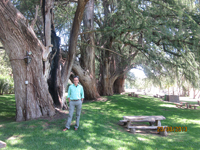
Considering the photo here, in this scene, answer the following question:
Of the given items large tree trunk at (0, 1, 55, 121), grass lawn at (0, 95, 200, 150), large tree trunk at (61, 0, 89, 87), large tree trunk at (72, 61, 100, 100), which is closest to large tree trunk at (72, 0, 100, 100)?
large tree trunk at (72, 61, 100, 100)

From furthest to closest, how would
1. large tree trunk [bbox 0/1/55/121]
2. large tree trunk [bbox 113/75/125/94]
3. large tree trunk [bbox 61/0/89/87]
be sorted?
1. large tree trunk [bbox 113/75/125/94]
2. large tree trunk [bbox 61/0/89/87]
3. large tree trunk [bbox 0/1/55/121]

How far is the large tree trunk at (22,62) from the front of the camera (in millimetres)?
5547

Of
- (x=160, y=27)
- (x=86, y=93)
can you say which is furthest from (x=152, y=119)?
(x=86, y=93)

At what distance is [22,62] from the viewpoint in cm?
572

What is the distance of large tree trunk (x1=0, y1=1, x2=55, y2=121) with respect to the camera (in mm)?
5547

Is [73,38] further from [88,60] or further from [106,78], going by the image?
[106,78]

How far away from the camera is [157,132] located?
582 centimetres

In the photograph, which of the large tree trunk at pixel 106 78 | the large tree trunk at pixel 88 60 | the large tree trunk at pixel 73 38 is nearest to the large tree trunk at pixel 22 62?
the large tree trunk at pixel 73 38

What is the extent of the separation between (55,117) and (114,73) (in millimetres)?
11102

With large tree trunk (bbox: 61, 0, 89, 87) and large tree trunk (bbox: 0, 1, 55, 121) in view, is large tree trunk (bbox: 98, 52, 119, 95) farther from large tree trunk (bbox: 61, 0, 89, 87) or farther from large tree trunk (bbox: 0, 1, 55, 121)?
large tree trunk (bbox: 0, 1, 55, 121)

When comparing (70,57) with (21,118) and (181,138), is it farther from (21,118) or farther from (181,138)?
(181,138)

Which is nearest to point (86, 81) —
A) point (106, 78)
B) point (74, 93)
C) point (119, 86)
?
point (106, 78)

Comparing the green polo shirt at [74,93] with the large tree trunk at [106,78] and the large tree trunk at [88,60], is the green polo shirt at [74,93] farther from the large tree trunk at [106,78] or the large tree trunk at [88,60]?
the large tree trunk at [106,78]

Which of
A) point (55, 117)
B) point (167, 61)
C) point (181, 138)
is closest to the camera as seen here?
point (181, 138)
